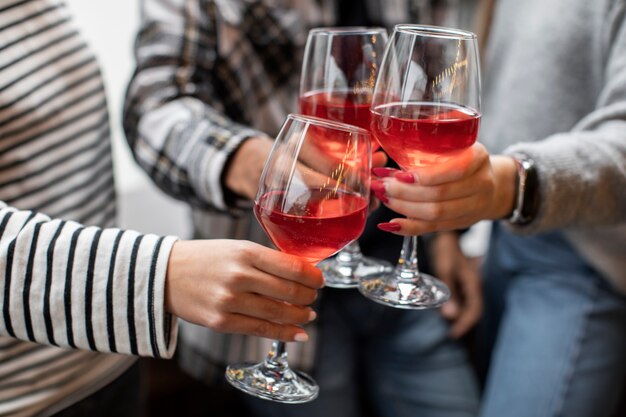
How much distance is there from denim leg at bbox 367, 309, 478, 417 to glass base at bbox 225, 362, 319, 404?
710 millimetres

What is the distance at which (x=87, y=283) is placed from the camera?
72 centimetres

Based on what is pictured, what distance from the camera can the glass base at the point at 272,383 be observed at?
2.37ft

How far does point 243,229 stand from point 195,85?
29 cm

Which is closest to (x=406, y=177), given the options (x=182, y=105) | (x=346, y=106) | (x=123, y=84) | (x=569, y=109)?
(x=346, y=106)

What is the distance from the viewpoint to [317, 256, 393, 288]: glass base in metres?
0.89

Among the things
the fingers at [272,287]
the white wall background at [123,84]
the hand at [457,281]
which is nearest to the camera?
the fingers at [272,287]

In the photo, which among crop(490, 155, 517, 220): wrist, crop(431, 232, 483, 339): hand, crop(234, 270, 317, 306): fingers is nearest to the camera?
crop(234, 270, 317, 306): fingers

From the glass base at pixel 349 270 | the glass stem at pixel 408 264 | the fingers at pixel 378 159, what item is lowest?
the glass base at pixel 349 270

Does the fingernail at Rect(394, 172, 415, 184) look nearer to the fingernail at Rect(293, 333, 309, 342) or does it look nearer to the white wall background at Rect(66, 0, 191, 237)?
the fingernail at Rect(293, 333, 309, 342)

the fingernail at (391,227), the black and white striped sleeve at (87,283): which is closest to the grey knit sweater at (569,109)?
the fingernail at (391,227)

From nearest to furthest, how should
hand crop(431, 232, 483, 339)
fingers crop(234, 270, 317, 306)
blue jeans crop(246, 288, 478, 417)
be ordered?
fingers crop(234, 270, 317, 306), blue jeans crop(246, 288, 478, 417), hand crop(431, 232, 483, 339)

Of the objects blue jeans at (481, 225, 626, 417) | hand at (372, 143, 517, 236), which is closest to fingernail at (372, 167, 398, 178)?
hand at (372, 143, 517, 236)

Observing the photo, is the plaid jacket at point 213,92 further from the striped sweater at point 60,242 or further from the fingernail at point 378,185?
the fingernail at point 378,185

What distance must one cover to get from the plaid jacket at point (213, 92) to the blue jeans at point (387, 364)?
82 millimetres
